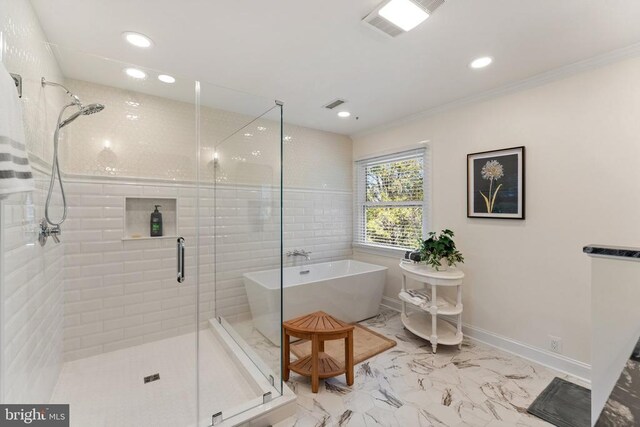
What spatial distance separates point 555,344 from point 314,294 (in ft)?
7.05

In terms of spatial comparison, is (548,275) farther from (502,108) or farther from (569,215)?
(502,108)

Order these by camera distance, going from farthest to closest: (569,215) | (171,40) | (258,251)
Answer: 1. (258,251)
2. (569,215)
3. (171,40)

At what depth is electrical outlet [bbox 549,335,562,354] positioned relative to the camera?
226 cm

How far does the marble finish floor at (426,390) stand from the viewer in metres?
1.77

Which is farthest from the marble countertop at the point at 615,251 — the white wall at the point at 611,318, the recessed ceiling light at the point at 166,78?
the recessed ceiling light at the point at 166,78

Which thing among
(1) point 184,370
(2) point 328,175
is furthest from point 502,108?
(1) point 184,370

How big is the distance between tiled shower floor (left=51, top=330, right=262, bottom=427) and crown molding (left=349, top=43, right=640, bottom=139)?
128 inches

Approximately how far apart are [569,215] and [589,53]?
1222mm

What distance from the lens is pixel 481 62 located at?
215 centimetres

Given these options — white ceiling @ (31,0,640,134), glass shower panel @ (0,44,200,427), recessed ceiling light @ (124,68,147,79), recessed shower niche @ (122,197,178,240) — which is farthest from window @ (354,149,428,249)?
recessed ceiling light @ (124,68,147,79)

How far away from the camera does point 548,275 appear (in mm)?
2330

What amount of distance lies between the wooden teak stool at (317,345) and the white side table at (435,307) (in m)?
0.94

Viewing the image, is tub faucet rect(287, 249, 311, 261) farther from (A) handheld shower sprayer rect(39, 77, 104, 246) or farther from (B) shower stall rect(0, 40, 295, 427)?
(A) handheld shower sprayer rect(39, 77, 104, 246)

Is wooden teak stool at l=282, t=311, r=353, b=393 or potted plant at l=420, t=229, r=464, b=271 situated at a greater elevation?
potted plant at l=420, t=229, r=464, b=271
